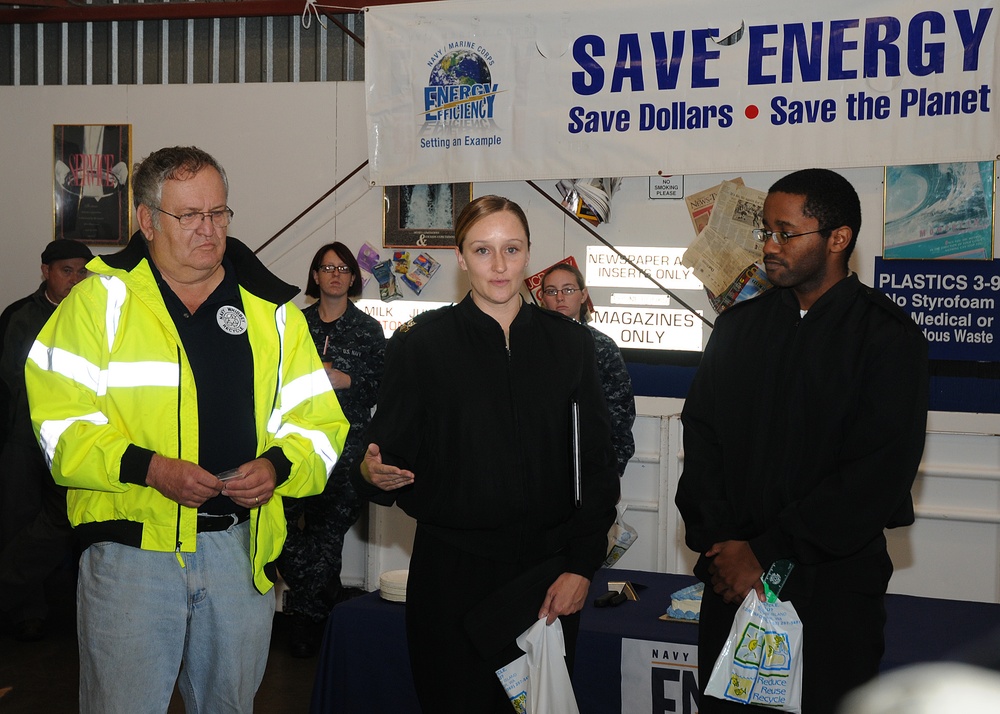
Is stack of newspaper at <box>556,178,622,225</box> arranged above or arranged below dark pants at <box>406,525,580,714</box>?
above

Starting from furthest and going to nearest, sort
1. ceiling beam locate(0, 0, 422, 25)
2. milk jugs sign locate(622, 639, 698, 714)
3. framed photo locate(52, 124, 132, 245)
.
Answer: framed photo locate(52, 124, 132, 245)
ceiling beam locate(0, 0, 422, 25)
milk jugs sign locate(622, 639, 698, 714)

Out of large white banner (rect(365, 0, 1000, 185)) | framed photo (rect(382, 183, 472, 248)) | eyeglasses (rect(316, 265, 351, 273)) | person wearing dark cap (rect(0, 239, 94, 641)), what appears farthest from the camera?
framed photo (rect(382, 183, 472, 248))

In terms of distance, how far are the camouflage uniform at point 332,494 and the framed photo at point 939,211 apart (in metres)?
2.48

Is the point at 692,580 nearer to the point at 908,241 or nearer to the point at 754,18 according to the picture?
the point at 908,241

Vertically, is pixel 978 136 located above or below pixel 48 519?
above

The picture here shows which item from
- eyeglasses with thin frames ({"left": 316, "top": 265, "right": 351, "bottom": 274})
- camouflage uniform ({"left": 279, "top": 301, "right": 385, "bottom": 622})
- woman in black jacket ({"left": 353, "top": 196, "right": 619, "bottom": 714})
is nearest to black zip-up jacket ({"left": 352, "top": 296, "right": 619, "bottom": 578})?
woman in black jacket ({"left": 353, "top": 196, "right": 619, "bottom": 714})

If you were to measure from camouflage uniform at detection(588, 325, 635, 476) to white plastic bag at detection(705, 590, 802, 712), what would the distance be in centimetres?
215

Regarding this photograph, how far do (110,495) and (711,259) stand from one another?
138 inches

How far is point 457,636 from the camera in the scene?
2188 millimetres

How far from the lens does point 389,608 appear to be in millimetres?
3426

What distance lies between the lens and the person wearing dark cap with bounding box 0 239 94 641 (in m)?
4.61

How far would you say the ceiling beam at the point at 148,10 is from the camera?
545 cm

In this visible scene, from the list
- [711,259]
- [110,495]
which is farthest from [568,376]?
[711,259]

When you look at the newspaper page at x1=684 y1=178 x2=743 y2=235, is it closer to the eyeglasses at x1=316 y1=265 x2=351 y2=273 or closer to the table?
the eyeglasses at x1=316 y1=265 x2=351 y2=273
